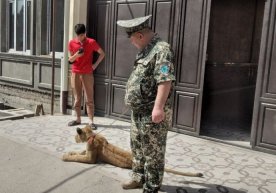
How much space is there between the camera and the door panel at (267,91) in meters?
5.03

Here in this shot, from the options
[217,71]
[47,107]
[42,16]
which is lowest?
[47,107]

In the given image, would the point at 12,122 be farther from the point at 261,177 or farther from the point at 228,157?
the point at 261,177

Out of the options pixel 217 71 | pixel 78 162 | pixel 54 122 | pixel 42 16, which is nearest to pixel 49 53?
pixel 42 16

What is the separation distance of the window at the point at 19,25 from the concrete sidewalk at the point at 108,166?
372cm

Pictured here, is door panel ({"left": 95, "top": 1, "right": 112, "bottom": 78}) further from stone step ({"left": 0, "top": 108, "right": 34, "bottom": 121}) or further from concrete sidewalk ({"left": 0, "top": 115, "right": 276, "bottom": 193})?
stone step ({"left": 0, "top": 108, "right": 34, "bottom": 121})

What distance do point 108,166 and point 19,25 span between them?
257 inches

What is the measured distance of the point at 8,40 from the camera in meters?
9.84

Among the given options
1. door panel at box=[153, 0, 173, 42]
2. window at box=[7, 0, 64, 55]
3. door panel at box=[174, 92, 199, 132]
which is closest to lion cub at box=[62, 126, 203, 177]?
door panel at box=[174, 92, 199, 132]

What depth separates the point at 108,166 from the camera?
14.6 ft

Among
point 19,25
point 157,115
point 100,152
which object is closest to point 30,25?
point 19,25

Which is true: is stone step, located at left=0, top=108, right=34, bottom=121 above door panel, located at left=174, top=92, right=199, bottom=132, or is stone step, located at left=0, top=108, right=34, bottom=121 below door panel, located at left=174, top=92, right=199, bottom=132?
below

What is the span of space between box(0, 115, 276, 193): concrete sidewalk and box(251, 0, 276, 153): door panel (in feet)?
0.84

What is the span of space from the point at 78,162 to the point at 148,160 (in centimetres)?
150

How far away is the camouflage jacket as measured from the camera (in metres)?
3.14
